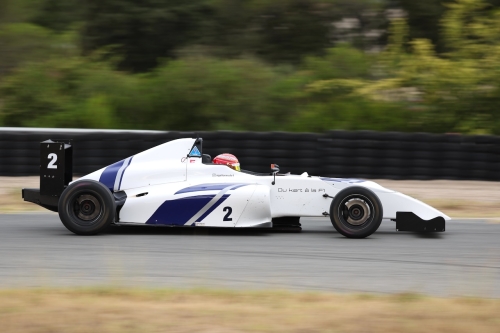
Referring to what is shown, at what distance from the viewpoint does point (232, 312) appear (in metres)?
5.04

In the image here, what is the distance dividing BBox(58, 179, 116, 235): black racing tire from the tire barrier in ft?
16.0

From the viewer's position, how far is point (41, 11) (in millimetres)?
27438

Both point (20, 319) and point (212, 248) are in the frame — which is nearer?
point (20, 319)

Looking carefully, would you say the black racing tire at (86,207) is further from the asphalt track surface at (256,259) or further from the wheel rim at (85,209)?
the asphalt track surface at (256,259)

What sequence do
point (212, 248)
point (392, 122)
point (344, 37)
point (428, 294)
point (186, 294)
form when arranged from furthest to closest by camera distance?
point (344, 37) < point (392, 122) < point (212, 248) < point (428, 294) < point (186, 294)

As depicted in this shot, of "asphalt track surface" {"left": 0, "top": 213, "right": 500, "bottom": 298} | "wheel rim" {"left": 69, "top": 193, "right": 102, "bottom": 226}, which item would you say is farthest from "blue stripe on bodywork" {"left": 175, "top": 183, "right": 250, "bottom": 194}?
"wheel rim" {"left": 69, "top": 193, "right": 102, "bottom": 226}

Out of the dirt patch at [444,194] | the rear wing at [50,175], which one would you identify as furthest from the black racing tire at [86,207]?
the dirt patch at [444,194]

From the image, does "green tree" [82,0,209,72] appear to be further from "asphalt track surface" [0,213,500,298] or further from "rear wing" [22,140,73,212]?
"asphalt track surface" [0,213,500,298]

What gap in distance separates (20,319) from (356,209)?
4617 mm

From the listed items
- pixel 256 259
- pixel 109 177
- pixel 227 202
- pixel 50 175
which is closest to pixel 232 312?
pixel 256 259

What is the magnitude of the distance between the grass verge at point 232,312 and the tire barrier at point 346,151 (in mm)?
7710

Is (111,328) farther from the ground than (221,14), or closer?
closer

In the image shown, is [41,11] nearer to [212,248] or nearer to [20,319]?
[212,248]

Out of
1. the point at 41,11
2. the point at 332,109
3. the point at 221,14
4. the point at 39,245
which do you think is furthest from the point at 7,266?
the point at 41,11
